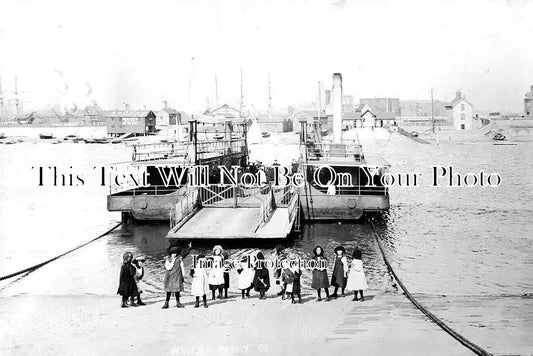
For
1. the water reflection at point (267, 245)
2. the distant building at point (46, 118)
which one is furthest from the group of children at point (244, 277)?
the distant building at point (46, 118)

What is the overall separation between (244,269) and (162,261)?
5.16 meters

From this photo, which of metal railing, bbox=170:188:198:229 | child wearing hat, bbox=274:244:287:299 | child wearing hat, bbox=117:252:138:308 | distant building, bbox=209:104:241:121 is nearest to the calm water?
metal railing, bbox=170:188:198:229

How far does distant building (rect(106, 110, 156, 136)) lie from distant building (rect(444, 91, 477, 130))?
45.9 metres

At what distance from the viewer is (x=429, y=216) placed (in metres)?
19.9

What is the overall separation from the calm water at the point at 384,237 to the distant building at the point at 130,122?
43.3 meters

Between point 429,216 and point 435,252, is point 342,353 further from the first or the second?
point 429,216

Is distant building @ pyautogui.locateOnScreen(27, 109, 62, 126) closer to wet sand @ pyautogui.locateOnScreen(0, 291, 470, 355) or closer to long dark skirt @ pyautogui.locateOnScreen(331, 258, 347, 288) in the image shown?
wet sand @ pyautogui.locateOnScreen(0, 291, 470, 355)

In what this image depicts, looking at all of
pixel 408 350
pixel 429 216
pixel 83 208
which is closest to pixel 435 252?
pixel 429 216

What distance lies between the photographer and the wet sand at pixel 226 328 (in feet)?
21.6

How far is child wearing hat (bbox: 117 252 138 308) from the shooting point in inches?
314

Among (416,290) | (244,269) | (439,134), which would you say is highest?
(439,134)

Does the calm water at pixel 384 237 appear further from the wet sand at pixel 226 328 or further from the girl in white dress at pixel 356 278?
the girl in white dress at pixel 356 278

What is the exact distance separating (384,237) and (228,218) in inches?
194

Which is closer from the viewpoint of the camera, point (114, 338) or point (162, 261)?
point (114, 338)
